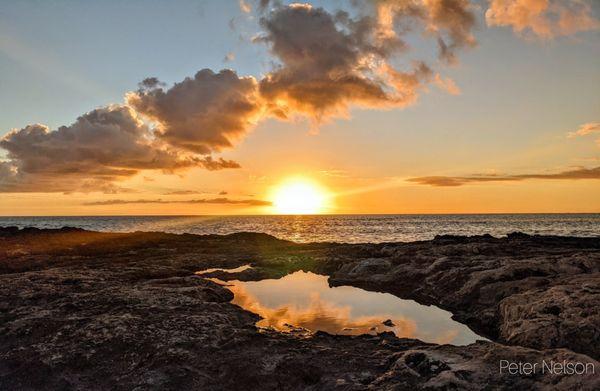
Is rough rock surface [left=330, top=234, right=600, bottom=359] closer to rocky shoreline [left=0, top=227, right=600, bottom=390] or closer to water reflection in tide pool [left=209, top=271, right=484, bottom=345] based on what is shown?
rocky shoreline [left=0, top=227, right=600, bottom=390]

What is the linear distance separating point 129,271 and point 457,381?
23.5 meters

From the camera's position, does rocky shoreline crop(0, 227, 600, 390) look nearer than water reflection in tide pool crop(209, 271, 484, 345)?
Yes

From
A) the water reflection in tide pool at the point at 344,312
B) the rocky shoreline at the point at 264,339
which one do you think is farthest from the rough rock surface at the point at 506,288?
the water reflection in tide pool at the point at 344,312

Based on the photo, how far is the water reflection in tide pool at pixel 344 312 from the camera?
15906 millimetres

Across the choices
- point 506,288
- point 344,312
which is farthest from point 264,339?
point 506,288

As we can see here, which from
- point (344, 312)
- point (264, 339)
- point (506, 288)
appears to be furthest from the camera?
point (344, 312)

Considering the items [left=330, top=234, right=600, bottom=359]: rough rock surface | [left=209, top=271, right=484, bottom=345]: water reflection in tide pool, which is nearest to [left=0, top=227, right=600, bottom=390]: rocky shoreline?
[left=330, top=234, right=600, bottom=359]: rough rock surface

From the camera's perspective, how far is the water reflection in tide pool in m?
15.9

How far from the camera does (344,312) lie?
19.0 metres

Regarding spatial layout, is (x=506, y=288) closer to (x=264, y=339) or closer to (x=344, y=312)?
(x=344, y=312)

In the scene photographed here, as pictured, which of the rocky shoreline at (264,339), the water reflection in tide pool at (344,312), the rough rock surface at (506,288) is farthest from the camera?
the water reflection in tide pool at (344,312)

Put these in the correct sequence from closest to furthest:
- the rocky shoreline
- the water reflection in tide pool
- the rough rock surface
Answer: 1. the rocky shoreline
2. the rough rock surface
3. the water reflection in tide pool

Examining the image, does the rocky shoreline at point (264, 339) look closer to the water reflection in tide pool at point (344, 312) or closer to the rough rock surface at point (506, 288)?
the rough rock surface at point (506, 288)

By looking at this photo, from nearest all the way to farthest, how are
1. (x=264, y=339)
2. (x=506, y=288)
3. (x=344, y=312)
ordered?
(x=264, y=339), (x=506, y=288), (x=344, y=312)
